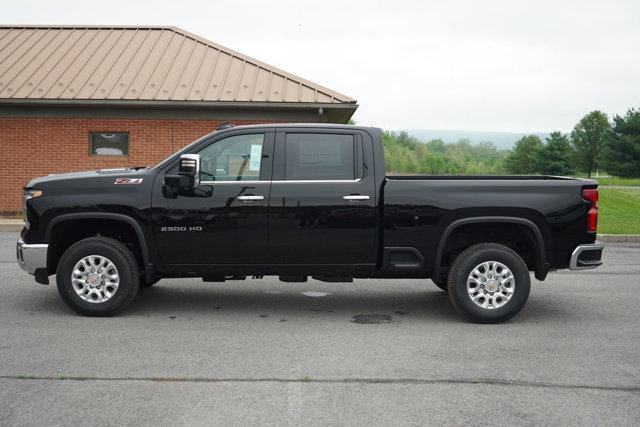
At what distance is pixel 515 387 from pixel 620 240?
1176 cm

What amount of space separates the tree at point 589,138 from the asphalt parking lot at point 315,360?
100 m

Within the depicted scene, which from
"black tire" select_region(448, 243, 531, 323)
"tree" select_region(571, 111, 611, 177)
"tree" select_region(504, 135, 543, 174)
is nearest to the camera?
"black tire" select_region(448, 243, 531, 323)

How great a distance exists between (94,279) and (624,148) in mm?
82106

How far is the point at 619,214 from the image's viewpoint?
70.9ft

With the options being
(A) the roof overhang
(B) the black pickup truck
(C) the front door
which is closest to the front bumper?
(B) the black pickup truck

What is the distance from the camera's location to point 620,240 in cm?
1556

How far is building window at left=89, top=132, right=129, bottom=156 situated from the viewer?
762 inches

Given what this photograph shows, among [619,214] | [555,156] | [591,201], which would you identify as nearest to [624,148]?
[555,156]

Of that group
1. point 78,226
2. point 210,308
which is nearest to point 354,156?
point 210,308

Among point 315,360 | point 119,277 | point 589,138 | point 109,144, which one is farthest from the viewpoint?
point 589,138

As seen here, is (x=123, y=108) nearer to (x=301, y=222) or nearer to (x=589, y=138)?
(x=301, y=222)

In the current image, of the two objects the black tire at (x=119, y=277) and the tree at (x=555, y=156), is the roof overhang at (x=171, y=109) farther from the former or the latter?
the tree at (x=555, y=156)

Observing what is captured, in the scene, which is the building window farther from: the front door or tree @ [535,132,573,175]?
tree @ [535,132,573,175]

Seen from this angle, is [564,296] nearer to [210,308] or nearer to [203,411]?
[210,308]
